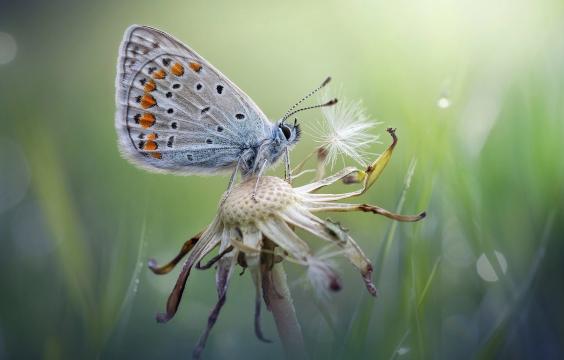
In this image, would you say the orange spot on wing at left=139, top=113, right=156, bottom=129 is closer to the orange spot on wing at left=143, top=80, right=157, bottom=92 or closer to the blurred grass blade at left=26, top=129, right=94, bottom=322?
the orange spot on wing at left=143, top=80, right=157, bottom=92

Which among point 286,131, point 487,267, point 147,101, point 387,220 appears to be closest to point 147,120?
point 147,101

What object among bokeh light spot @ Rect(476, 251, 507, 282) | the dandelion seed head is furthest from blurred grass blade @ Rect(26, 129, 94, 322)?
bokeh light spot @ Rect(476, 251, 507, 282)

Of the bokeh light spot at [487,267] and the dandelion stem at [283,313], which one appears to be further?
the bokeh light spot at [487,267]

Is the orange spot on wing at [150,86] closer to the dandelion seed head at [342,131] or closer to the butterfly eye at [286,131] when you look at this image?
the butterfly eye at [286,131]

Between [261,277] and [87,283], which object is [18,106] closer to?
[87,283]

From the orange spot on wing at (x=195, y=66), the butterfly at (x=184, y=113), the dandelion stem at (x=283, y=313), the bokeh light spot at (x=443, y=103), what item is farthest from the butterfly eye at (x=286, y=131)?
the dandelion stem at (x=283, y=313)

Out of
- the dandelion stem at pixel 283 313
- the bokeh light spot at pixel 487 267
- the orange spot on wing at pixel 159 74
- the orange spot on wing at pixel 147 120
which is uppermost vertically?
the orange spot on wing at pixel 159 74

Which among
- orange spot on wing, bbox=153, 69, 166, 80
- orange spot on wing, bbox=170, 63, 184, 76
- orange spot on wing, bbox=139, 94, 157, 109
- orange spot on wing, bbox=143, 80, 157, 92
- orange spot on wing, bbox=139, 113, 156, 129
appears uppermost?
orange spot on wing, bbox=170, 63, 184, 76

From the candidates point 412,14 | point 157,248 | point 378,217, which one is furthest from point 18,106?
point 412,14
